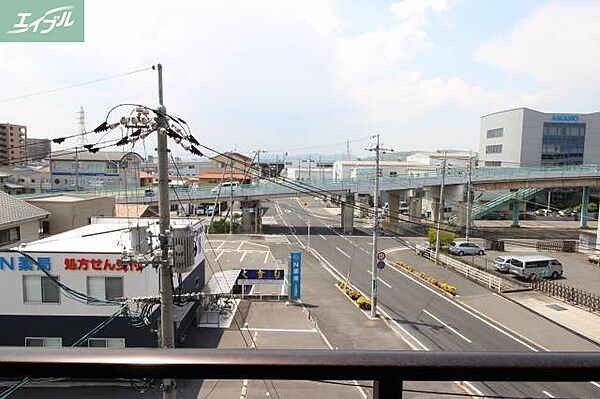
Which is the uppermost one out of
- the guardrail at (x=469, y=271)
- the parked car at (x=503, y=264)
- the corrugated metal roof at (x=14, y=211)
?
the corrugated metal roof at (x=14, y=211)

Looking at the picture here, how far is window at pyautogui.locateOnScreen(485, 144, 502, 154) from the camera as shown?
1622 inches

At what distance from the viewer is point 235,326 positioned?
12.5 m

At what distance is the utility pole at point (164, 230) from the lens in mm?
5398

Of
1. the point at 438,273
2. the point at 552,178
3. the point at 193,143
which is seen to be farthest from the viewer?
the point at 552,178

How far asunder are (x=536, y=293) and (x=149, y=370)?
1771cm

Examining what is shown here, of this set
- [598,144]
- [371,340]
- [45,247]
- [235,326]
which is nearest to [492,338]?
[371,340]

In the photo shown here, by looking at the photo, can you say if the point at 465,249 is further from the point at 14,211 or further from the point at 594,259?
the point at 14,211

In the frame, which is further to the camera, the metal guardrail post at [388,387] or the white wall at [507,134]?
the white wall at [507,134]

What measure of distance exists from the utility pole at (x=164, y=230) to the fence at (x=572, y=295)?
13924 millimetres

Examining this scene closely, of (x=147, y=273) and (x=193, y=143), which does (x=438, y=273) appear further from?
(x=193, y=143)

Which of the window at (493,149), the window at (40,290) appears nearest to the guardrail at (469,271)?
the window at (40,290)

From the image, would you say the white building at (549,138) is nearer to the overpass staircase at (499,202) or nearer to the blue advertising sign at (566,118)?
the blue advertising sign at (566,118)

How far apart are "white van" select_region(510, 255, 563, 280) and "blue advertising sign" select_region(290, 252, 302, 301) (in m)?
9.26

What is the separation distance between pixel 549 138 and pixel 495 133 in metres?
4.62
